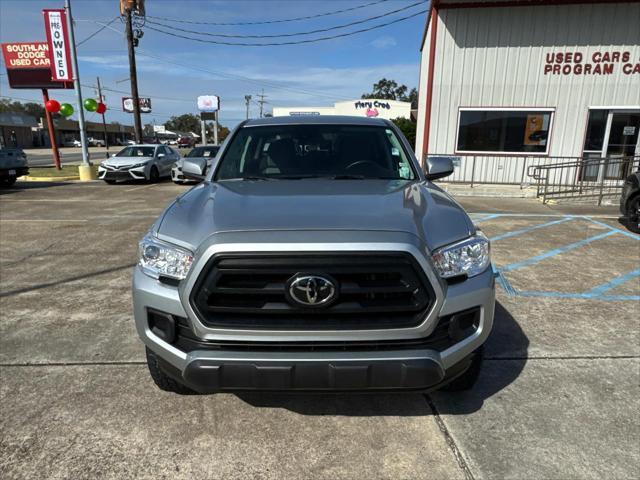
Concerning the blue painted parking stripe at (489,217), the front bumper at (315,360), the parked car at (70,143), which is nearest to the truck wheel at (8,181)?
the blue painted parking stripe at (489,217)

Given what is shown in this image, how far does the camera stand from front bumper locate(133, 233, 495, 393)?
2.07m

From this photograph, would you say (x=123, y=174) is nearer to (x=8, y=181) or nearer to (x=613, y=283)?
(x=8, y=181)

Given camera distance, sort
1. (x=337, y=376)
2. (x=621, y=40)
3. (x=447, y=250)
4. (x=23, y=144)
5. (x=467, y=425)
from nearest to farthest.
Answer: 1. (x=337, y=376)
2. (x=447, y=250)
3. (x=467, y=425)
4. (x=621, y=40)
5. (x=23, y=144)

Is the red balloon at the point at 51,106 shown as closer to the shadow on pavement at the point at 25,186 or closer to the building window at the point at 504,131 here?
the shadow on pavement at the point at 25,186

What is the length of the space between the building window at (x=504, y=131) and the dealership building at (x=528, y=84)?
0.10ft

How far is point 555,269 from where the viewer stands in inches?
217

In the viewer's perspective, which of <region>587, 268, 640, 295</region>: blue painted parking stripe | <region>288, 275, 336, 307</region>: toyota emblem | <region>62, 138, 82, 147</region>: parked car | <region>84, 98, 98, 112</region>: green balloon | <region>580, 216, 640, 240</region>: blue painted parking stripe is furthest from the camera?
<region>62, 138, 82, 147</region>: parked car

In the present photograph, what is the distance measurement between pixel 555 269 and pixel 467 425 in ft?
12.1

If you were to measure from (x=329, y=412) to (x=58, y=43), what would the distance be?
67.3 feet

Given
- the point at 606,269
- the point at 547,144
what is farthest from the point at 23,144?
the point at 606,269

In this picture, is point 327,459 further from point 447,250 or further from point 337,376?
point 447,250

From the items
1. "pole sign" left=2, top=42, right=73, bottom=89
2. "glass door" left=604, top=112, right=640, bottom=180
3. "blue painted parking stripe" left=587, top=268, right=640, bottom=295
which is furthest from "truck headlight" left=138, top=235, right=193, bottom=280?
"pole sign" left=2, top=42, right=73, bottom=89

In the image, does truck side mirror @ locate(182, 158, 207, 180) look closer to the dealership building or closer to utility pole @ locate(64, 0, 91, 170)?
the dealership building

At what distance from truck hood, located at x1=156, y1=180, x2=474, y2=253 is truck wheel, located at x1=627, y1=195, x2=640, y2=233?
6.45m
